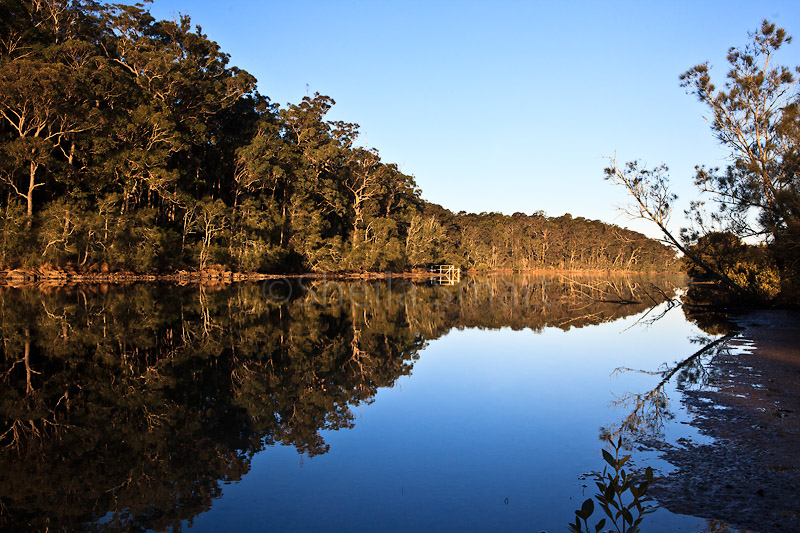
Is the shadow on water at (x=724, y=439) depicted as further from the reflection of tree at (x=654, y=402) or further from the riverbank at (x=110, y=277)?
the riverbank at (x=110, y=277)

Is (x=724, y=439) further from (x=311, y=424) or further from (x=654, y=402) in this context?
(x=311, y=424)

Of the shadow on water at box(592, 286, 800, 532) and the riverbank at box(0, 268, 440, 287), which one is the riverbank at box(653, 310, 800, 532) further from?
the riverbank at box(0, 268, 440, 287)

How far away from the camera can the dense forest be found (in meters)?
34.0

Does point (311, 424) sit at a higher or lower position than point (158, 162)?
lower

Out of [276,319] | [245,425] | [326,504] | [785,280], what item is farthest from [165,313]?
[785,280]

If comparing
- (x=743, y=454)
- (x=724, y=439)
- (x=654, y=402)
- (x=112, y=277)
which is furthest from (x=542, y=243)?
(x=743, y=454)

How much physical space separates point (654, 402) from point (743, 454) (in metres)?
2.57

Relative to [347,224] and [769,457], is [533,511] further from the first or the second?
[347,224]

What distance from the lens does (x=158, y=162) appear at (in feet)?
130

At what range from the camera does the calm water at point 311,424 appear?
4.63 meters

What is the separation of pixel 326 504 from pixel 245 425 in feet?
8.64

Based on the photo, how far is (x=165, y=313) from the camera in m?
18.6

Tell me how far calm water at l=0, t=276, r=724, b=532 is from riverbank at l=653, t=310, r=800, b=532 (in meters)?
0.33

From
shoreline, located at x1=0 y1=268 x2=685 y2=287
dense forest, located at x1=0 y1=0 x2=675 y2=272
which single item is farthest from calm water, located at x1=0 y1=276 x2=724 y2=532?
shoreline, located at x1=0 y1=268 x2=685 y2=287
